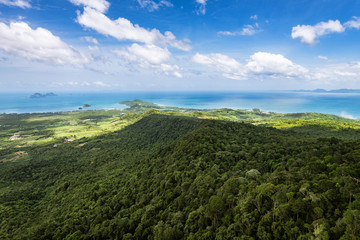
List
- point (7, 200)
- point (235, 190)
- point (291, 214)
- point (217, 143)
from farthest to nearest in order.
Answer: point (7, 200), point (217, 143), point (235, 190), point (291, 214)

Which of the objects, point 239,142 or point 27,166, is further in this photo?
point 27,166

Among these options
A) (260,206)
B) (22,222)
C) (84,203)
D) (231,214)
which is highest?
(260,206)

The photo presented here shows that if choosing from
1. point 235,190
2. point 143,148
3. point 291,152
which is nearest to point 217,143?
point 291,152

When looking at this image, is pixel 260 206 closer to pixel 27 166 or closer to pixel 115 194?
pixel 115 194

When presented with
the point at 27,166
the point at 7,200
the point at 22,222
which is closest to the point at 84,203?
the point at 22,222

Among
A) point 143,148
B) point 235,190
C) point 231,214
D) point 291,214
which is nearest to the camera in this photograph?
point 291,214

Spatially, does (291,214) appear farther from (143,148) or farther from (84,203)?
(143,148)

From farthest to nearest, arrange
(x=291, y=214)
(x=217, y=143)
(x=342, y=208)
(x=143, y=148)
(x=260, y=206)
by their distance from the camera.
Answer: (x=143, y=148)
(x=217, y=143)
(x=260, y=206)
(x=291, y=214)
(x=342, y=208)

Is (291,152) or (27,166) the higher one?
(291,152)

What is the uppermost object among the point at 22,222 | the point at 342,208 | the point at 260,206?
the point at 342,208
